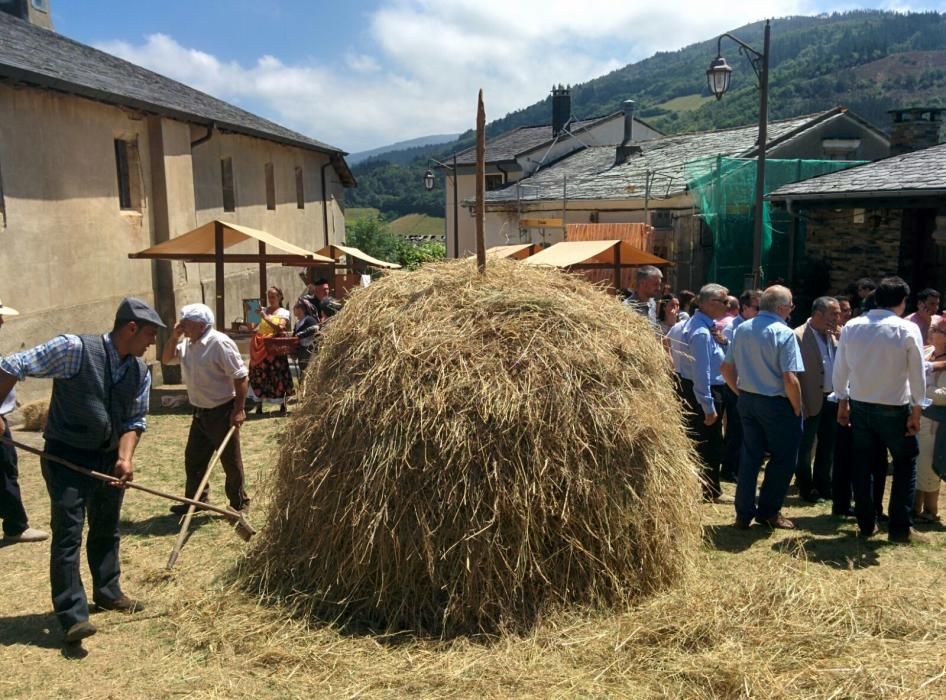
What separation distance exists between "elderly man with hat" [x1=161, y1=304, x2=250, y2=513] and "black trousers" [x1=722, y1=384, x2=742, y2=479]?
4230 millimetres

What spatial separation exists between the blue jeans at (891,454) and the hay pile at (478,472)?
5.47 ft

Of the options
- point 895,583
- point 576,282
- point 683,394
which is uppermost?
point 576,282

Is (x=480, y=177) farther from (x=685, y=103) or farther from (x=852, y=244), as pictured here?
(x=685, y=103)

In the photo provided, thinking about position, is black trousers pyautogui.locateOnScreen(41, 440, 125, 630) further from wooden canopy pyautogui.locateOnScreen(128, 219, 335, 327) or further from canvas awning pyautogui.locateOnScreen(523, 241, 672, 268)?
wooden canopy pyautogui.locateOnScreen(128, 219, 335, 327)

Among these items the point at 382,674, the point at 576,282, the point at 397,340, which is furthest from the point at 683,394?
the point at 382,674

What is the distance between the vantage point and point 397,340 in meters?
4.50

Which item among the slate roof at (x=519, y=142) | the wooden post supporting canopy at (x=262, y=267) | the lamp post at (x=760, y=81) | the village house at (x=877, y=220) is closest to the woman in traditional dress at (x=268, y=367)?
the wooden post supporting canopy at (x=262, y=267)

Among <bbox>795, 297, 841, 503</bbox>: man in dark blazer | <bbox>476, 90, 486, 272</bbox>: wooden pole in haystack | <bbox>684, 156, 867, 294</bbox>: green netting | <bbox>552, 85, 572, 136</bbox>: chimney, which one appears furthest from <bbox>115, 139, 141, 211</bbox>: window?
<bbox>552, 85, 572, 136</bbox>: chimney

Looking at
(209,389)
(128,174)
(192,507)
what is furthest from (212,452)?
(128,174)

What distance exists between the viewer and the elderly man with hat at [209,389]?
6117 millimetres

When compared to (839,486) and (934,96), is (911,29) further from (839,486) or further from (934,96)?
(839,486)

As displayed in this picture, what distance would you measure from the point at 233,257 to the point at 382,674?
31.2 feet

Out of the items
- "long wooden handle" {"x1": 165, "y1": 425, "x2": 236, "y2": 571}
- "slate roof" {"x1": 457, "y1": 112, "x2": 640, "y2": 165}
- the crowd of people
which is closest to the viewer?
"long wooden handle" {"x1": 165, "y1": 425, "x2": 236, "y2": 571}

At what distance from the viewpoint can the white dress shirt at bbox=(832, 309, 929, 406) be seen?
17.7 ft
